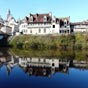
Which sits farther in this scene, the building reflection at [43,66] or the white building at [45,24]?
the white building at [45,24]

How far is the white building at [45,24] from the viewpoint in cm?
8856

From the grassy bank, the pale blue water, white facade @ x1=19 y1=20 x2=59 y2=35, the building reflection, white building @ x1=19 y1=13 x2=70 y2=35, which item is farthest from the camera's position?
white facade @ x1=19 y1=20 x2=59 y2=35

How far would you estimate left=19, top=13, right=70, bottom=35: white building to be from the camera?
3487 inches

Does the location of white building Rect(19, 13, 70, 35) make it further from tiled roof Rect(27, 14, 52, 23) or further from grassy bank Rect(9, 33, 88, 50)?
grassy bank Rect(9, 33, 88, 50)

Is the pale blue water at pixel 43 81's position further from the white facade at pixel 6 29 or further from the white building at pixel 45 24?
the white facade at pixel 6 29

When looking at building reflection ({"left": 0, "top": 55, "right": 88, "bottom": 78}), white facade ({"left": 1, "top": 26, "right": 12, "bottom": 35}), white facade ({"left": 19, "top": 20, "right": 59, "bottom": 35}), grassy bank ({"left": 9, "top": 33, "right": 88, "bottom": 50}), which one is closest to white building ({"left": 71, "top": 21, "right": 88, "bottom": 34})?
white facade ({"left": 19, "top": 20, "right": 59, "bottom": 35})

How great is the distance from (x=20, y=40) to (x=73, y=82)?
61.4 meters

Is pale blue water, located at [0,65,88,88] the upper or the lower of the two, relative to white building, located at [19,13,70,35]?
lower

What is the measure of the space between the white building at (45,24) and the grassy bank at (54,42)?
800cm

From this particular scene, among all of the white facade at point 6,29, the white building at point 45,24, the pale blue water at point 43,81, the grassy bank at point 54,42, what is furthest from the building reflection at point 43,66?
the white facade at point 6,29

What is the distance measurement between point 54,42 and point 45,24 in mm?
14903

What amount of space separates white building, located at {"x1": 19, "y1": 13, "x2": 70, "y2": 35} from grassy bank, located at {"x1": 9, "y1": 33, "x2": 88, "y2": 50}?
800 centimetres

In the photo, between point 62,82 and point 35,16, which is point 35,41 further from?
point 62,82

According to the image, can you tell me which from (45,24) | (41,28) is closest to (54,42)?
(45,24)
